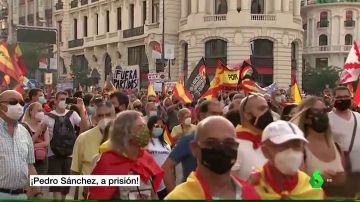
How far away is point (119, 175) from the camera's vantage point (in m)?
4.86

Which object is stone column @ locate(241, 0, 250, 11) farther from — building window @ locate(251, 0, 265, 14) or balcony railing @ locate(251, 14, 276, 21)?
building window @ locate(251, 0, 265, 14)

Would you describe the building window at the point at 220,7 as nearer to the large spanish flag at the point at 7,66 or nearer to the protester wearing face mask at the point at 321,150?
the large spanish flag at the point at 7,66

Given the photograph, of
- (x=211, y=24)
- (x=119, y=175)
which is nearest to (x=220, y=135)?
(x=119, y=175)

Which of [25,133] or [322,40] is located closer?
[25,133]

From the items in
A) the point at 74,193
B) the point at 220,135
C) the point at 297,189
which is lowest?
the point at 74,193

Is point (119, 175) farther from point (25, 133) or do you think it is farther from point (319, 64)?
point (319, 64)

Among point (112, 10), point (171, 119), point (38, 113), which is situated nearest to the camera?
point (38, 113)

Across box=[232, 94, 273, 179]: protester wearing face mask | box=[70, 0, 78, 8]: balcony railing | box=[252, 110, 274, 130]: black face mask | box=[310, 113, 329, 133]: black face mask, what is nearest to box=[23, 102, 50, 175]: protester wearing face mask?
box=[232, 94, 273, 179]: protester wearing face mask

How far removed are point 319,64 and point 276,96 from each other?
6146 cm

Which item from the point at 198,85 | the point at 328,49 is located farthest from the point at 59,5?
the point at 198,85

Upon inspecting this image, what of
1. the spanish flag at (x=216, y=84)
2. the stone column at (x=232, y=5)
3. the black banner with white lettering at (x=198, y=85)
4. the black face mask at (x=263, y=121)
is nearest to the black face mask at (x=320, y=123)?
the black face mask at (x=263, y=121)

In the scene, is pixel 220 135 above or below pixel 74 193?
above

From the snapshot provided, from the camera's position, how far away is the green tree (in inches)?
2512

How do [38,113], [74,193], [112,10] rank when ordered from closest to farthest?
[74,193] < [38,113] < [112,10]
